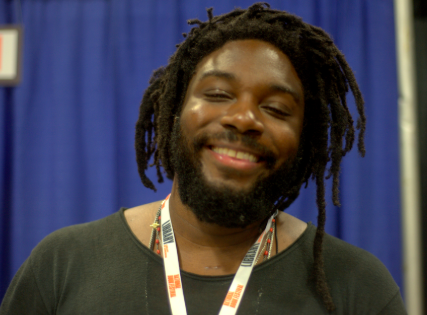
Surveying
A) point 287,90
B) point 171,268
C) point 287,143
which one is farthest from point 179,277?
point 287,90

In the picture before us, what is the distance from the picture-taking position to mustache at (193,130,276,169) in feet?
2.83

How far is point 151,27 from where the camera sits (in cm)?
170

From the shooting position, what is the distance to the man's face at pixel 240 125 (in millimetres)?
867

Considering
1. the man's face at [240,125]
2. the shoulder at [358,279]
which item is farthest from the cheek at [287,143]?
the shoulder at [358,279]

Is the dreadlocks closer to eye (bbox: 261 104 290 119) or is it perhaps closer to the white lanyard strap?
eye (bbox: 261 104 290 119)

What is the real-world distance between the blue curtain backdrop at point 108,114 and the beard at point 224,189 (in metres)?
0.72

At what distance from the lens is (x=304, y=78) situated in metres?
1.01

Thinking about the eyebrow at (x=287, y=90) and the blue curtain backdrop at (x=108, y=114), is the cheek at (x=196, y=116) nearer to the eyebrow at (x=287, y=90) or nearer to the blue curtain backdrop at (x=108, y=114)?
the eyebrow at (x=287, y=90)

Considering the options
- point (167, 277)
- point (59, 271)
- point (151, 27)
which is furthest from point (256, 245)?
point (151, 27)

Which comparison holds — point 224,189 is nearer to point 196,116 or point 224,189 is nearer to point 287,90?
point 196,116

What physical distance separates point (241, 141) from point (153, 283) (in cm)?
45

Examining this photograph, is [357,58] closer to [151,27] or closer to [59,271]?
[151,27]

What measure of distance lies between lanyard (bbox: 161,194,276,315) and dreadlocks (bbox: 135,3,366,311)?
206 millimetres

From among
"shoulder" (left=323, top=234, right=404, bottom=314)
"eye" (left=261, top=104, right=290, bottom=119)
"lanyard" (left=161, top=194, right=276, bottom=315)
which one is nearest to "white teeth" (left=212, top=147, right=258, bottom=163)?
"eye" (left=261, top=104, right=290, bottom=119)
